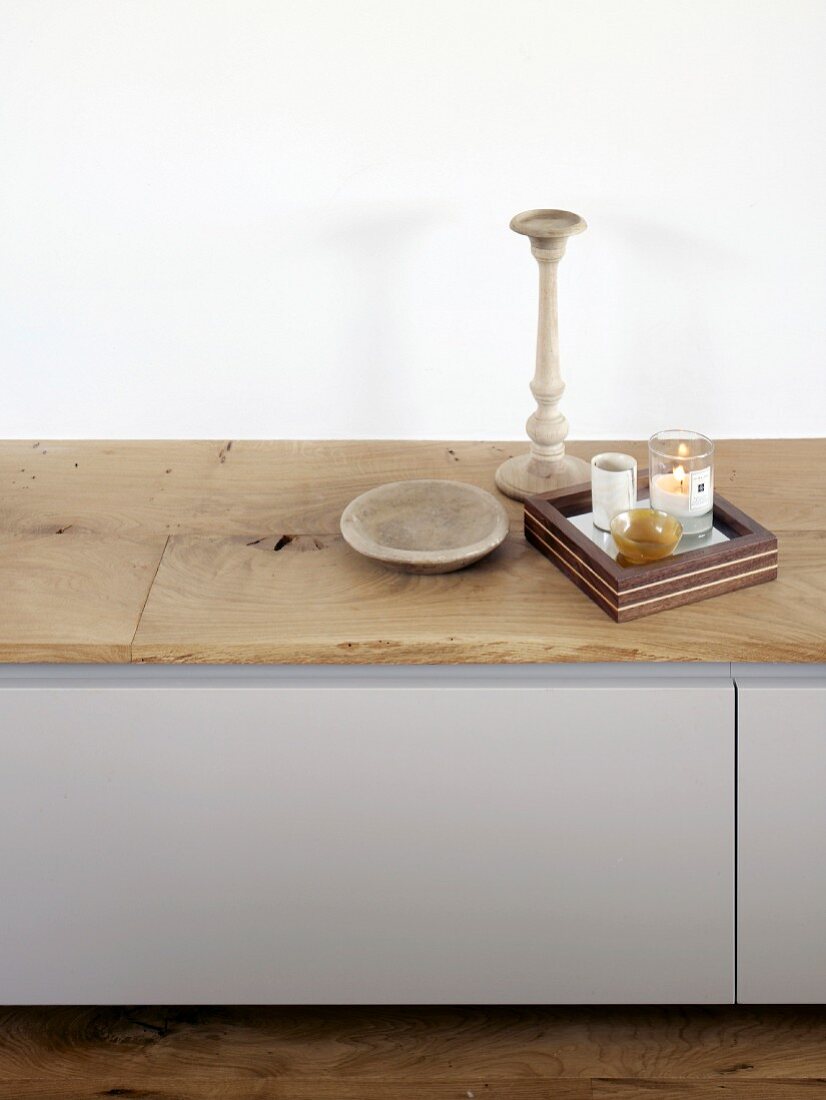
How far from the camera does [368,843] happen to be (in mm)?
1603

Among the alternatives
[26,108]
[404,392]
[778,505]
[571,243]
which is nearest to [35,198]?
[26,108]

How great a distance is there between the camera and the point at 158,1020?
5.96ft

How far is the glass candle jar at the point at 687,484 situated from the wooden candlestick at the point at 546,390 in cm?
17

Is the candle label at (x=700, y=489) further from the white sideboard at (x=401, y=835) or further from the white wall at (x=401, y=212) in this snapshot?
the white wall at (x=401, y=212)

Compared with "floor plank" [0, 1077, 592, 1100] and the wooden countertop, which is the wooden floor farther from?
the wooden countertop

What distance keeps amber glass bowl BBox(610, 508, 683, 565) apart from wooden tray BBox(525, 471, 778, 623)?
0.01 m

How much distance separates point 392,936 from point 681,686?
0.49 m

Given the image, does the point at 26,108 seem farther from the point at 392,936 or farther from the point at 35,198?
the point at 392,936

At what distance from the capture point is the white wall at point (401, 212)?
72.9 inches

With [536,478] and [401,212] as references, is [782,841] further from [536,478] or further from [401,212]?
[401,212]

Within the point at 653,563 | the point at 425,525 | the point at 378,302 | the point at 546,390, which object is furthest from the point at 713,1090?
the point at 378,302

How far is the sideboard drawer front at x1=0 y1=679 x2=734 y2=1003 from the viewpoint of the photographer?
1.52m

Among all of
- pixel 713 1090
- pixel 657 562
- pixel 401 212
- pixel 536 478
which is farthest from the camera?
pixel 401 212

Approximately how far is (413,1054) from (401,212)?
1.16 m
